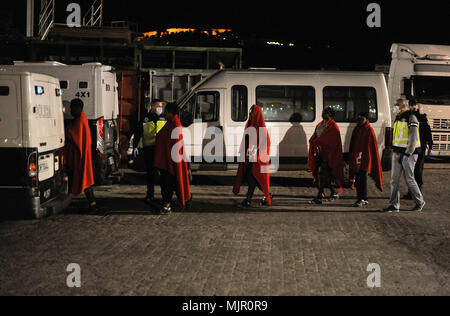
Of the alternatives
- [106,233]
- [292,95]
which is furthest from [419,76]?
[106,233]

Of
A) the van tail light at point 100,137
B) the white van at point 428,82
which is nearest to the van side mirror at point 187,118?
the van tail light at point 100,137

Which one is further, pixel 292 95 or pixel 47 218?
pixel 292 95

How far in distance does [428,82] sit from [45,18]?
15.2 meters

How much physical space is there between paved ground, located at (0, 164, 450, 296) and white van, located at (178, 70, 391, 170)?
266 centimetres

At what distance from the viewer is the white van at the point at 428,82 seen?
1739cm

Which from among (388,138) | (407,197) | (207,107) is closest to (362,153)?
(407,197)

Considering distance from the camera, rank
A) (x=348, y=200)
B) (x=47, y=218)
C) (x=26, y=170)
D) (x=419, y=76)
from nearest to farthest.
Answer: (x=26, y=170) < (x=47, y=218) < (x=348, y=200) < (x=419, y=76)

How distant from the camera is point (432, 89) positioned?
17.6 m

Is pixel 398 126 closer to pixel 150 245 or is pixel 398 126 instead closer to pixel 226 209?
pixel 226 209

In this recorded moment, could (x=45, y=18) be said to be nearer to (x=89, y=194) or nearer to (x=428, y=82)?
(x=428, y=82)

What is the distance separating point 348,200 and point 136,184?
195 inches

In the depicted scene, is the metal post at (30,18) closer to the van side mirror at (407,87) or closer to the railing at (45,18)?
the railing at (45,18)

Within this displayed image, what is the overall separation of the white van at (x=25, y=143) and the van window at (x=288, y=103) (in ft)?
19.6

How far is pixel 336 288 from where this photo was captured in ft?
17.7
